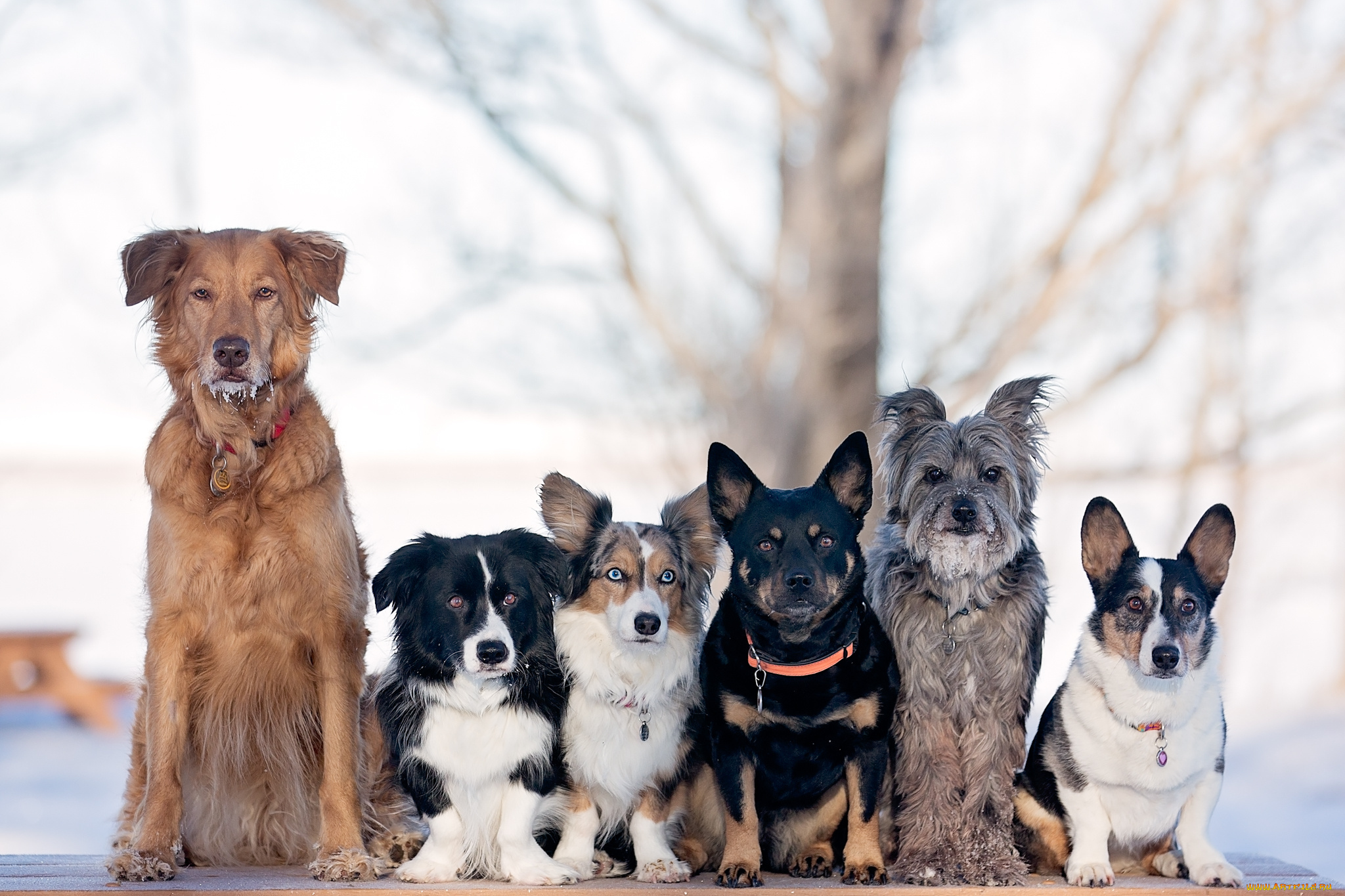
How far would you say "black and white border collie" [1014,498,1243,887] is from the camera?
328 cm

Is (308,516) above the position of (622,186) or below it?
below

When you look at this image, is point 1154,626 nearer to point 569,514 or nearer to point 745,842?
point 745,842

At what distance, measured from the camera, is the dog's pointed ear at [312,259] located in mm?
3564

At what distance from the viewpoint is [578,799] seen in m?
3.40

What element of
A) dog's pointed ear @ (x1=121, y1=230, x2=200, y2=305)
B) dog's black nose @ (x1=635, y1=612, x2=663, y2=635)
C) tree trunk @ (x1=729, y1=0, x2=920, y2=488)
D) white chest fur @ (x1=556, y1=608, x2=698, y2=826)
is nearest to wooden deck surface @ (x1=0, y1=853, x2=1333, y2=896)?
white chest fur @ (x1=556, y1=608, x2=698, y2=826)

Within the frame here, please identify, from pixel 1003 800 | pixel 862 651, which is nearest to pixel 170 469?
pixel 862 651

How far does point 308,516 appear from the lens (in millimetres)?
3441

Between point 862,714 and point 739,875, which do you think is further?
point 862,714

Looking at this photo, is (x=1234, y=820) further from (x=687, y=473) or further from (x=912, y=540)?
(x=912, y=540)

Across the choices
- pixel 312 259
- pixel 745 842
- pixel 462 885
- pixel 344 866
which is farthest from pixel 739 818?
pixel 312 259

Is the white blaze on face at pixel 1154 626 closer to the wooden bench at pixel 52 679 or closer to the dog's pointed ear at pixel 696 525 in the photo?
the dog's pointed ear at pixel 696 525

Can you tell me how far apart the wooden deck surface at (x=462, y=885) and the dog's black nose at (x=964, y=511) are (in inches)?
39.6

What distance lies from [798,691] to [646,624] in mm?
471

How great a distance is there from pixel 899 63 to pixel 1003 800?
539cm
